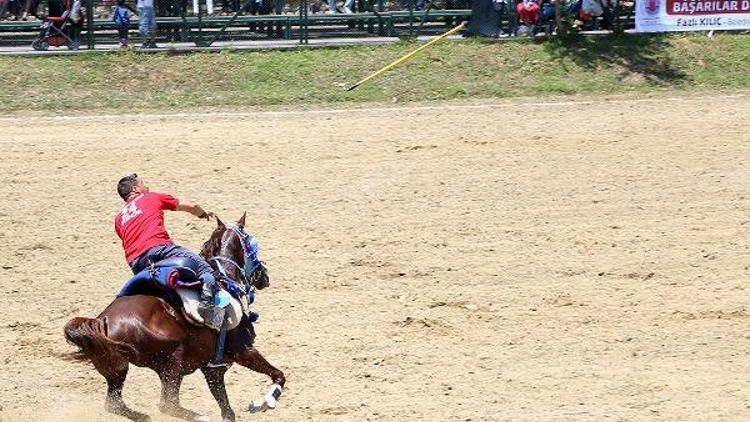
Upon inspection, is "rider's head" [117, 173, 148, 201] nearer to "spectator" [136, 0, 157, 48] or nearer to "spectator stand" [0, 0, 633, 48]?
"spectator" [136, 0, 157, 48]

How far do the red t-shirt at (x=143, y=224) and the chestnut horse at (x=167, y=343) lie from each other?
0.41 meters

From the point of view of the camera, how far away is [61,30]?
76.6ft

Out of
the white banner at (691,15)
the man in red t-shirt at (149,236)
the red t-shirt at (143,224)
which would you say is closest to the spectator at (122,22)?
the white banner at (691,15)

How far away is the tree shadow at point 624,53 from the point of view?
2302 cm

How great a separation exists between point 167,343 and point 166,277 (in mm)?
475

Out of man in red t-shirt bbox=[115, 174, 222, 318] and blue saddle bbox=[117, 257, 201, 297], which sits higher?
man in red t-shirt bbox=[115, 174, 222, 318]

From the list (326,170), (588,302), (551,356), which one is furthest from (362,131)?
(551,356)

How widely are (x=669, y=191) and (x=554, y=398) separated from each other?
641 centimetres

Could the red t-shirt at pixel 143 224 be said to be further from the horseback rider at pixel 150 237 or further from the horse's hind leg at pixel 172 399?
the horse's hind leg at pixel 172 399

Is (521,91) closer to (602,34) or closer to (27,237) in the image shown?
(602,34)

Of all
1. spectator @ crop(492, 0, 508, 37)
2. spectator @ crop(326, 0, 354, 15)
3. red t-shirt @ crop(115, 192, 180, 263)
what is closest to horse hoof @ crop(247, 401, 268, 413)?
red t-shirt @ crop(115, 192, 180, 263)

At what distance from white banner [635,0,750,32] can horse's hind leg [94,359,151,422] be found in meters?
18.1

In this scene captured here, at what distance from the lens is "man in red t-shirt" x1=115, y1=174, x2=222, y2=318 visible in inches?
349

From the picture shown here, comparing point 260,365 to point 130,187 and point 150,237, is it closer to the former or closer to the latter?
point 150,237
